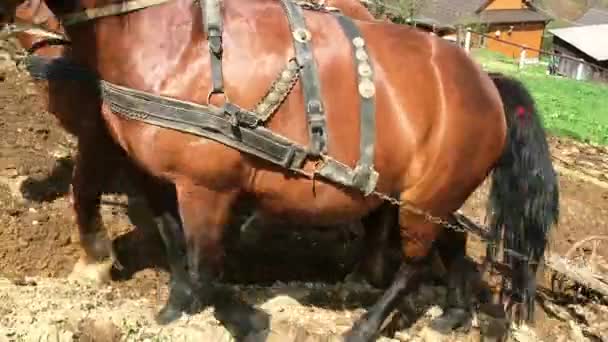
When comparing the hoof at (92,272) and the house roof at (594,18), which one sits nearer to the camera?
the hoof at (92,272)

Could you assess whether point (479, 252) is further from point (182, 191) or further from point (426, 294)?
point (182, 191)

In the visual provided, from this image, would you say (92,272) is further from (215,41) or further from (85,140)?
(215,41)

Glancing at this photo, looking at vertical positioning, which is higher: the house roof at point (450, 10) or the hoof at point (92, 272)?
the house roof at point (450, 10)

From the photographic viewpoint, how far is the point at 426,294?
4285 mm

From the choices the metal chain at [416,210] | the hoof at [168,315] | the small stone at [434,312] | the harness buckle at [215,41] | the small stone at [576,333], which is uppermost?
the harness buckle at [215,41]

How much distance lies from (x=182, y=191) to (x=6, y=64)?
440cm

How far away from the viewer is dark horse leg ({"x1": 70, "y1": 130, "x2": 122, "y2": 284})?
3.74 meters

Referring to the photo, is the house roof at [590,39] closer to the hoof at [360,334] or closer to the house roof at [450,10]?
the house roof at [450,10]

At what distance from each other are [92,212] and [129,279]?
1.41ft

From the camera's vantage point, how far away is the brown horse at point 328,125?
2838 mm

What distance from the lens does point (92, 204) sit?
12.9 ft

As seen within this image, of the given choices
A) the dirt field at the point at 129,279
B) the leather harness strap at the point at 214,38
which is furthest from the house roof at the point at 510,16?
the leather harness strap at the point at 214,38

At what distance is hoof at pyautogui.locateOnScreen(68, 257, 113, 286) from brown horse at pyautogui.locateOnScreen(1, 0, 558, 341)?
562 millimetres

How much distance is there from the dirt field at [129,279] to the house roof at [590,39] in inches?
1365
